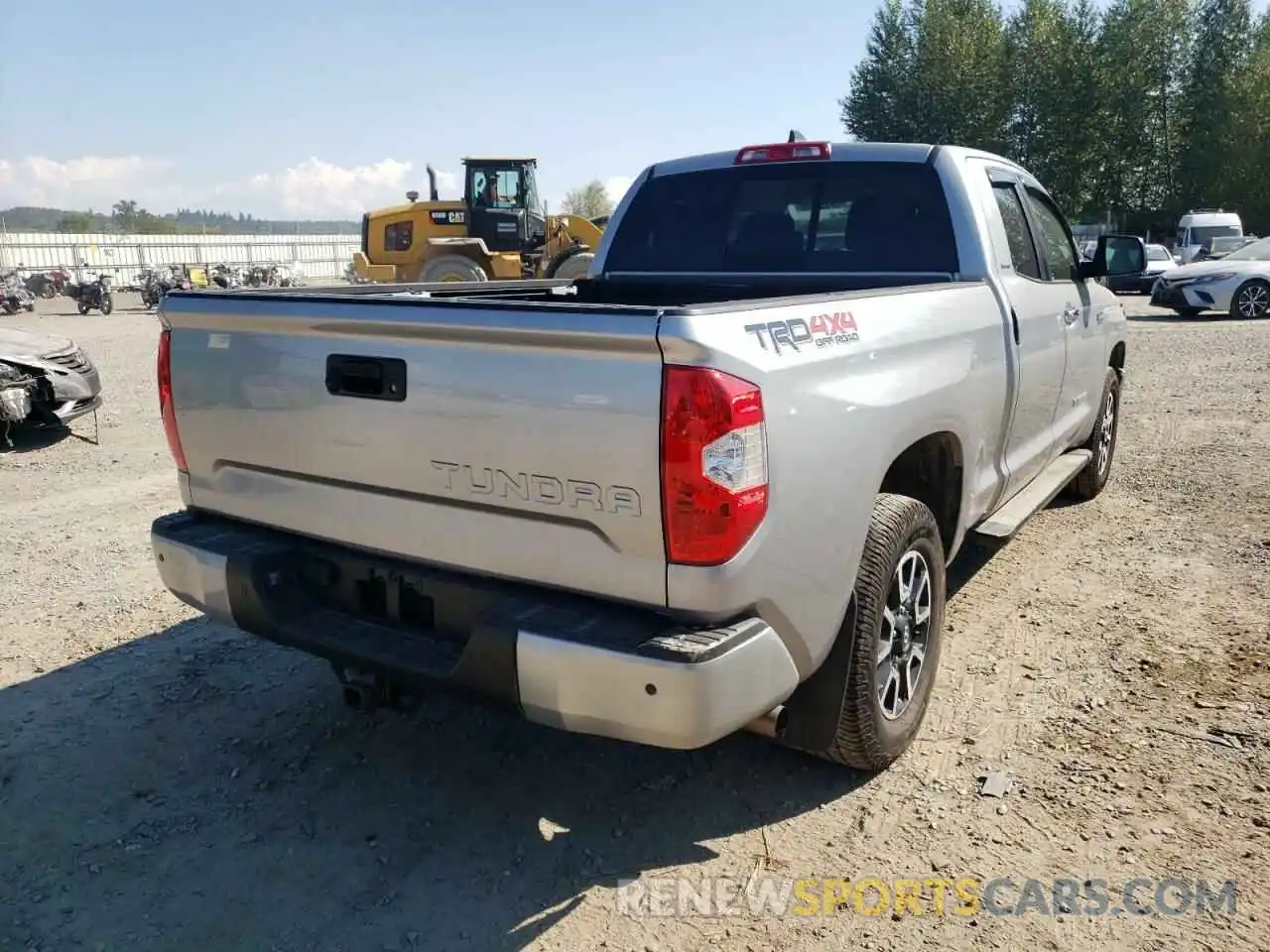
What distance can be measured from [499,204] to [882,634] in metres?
18.6

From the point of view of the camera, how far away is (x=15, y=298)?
2903cm

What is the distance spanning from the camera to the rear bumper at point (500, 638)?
2.24 metres

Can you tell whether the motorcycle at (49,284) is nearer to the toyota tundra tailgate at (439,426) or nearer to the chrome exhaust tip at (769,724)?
the toyota tundra tailgate at (439,426)

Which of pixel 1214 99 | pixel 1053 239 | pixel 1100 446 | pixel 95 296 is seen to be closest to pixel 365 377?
pixel 1053 239

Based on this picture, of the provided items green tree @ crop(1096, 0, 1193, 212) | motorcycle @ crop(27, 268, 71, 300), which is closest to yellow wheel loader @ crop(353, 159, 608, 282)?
motorcycle @ crop(27, 268, 71, 300)

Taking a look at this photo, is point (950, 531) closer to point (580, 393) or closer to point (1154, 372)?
point (580, 393)

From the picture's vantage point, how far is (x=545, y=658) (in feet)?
7.58

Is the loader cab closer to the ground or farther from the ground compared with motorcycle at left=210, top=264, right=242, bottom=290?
farther from the ground

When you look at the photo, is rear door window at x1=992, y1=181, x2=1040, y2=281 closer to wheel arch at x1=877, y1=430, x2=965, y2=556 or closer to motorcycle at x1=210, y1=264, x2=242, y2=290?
wheel arch at x1=877, y1=430, x2=965, y2=556

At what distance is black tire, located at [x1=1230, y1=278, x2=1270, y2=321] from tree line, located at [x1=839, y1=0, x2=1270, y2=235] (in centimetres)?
3297

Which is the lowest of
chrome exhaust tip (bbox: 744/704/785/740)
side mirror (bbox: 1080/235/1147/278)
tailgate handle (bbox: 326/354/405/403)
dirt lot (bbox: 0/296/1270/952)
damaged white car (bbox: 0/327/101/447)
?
dirt lot (bbox: 0/296/1270/952)

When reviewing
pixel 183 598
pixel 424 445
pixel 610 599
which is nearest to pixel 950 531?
pixel 610 599

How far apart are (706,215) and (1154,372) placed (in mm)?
→ 9282

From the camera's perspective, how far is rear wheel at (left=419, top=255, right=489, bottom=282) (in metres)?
19.0
